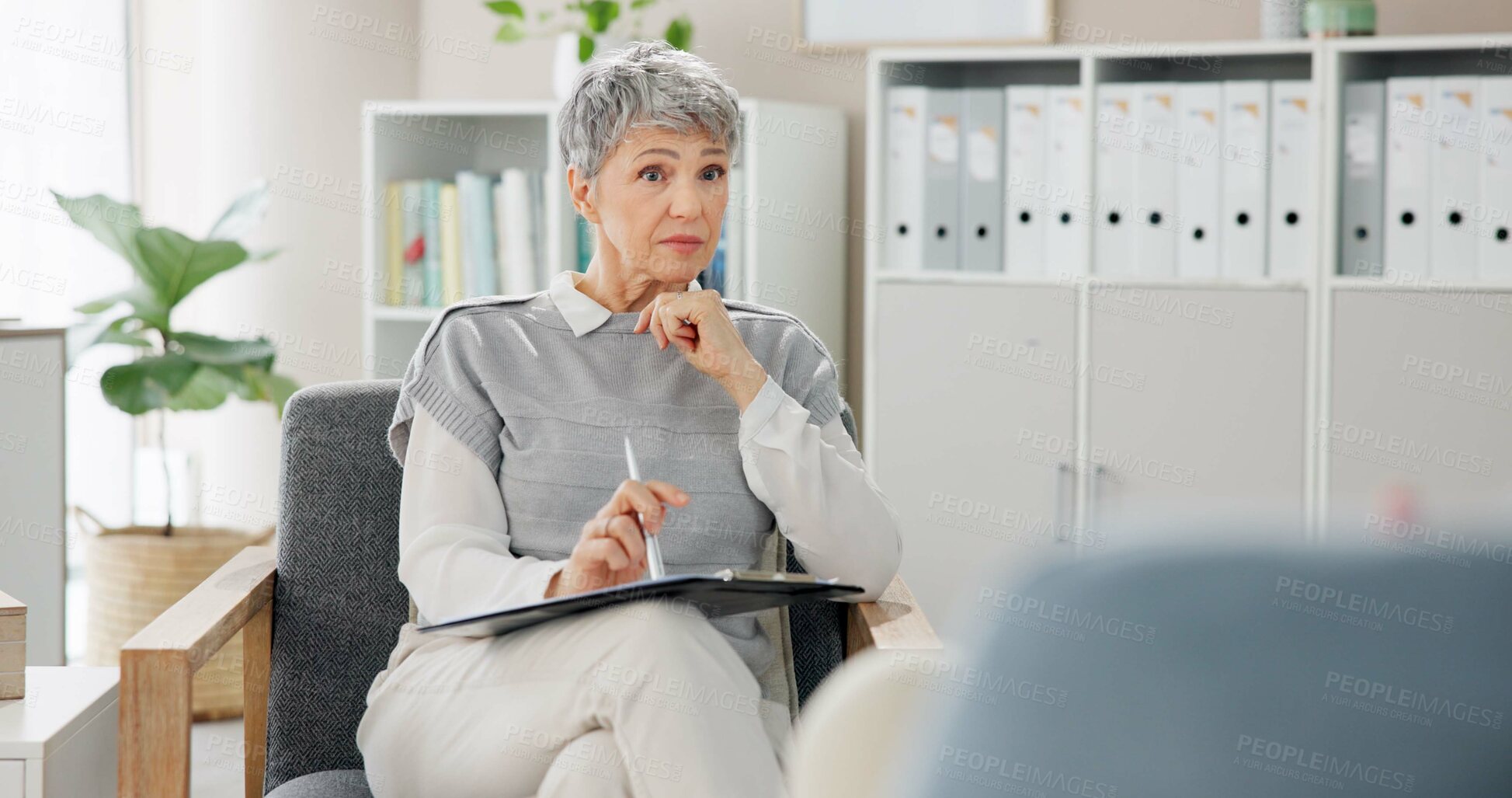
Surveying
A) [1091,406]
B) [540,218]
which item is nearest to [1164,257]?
[1091,406]

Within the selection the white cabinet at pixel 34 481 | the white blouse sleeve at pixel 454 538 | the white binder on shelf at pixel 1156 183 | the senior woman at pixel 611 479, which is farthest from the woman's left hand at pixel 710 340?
the white binder on shelf at pixel 1156 183

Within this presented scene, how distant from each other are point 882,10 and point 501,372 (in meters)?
1.91

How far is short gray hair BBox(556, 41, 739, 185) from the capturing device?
1603 millimetres

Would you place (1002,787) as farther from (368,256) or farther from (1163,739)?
(368,256)

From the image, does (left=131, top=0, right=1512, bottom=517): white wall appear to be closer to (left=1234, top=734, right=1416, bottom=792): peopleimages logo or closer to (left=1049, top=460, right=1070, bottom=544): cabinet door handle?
(left=1049, top=460, right=1070, bottom=544): cabinet door handle

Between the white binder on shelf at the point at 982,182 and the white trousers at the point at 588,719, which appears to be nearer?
the white trousers at the point at 588,719

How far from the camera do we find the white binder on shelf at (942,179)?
2838 millimetres

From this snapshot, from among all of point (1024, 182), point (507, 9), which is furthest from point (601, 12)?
point (1024, 182)

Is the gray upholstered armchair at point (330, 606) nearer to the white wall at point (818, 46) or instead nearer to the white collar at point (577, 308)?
the white collar at point (577, 308)

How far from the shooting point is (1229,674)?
48 cm

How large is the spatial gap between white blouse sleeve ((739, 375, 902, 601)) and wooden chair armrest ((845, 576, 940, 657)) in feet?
0.08

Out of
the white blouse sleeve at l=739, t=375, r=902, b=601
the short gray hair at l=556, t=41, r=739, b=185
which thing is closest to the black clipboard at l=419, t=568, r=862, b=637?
the white blouse sleeve at l=739, t=375, r=902, b=601

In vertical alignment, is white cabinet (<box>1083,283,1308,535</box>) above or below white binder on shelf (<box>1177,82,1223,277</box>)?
below

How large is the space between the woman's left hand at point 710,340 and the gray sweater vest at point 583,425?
0.20 ft
